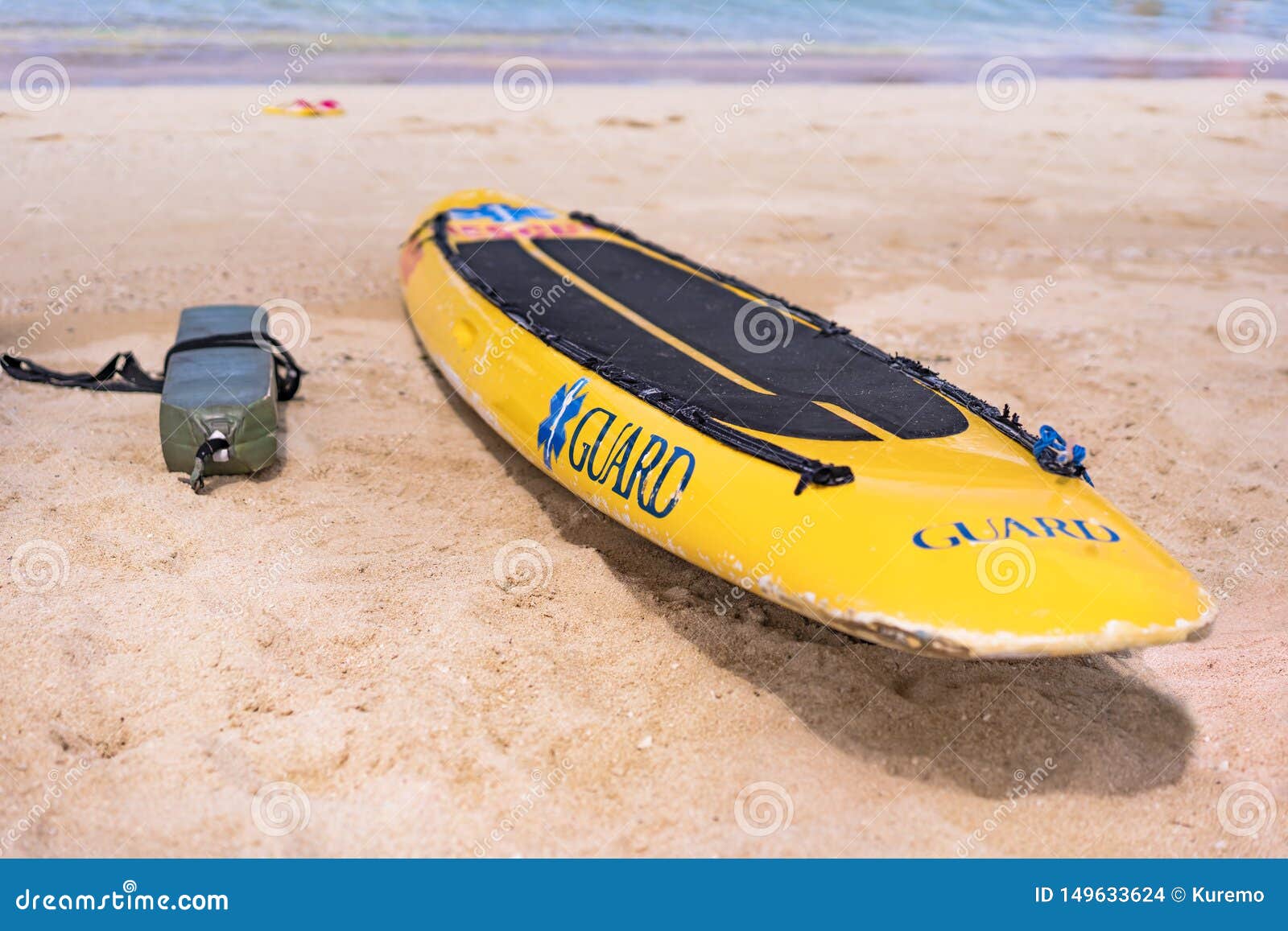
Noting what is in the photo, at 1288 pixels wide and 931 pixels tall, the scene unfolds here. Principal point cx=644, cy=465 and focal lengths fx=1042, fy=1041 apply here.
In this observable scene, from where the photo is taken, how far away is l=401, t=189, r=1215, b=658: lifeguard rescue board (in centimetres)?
340

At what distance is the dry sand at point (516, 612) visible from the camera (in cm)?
345

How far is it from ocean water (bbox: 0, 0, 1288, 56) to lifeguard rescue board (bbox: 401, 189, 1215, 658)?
12986mm

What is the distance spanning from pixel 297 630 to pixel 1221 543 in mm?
4332

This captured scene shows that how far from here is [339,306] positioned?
7.92 meters

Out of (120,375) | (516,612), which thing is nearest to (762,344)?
(516,612)

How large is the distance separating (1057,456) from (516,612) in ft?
7.43

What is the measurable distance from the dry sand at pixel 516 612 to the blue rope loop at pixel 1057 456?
785 millimetres

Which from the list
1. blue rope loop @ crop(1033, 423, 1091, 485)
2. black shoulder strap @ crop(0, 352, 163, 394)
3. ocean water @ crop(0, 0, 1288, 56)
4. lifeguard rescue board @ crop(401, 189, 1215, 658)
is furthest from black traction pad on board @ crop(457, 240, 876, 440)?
ocean water @ crop(0, 0, 1288, 56)

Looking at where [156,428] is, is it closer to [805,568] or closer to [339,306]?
[339,306]

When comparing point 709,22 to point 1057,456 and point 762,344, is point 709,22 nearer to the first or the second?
point 762,344

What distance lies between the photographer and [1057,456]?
162 inches

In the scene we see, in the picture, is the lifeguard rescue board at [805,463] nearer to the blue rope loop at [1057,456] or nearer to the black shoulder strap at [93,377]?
the blue rope loop at [1057,456]

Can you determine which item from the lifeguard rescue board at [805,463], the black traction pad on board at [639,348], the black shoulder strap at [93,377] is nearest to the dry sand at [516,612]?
the black shoulder strap at [93,377]

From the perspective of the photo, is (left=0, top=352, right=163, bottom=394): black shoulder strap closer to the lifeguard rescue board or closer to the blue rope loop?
the lifeguard rescue board
